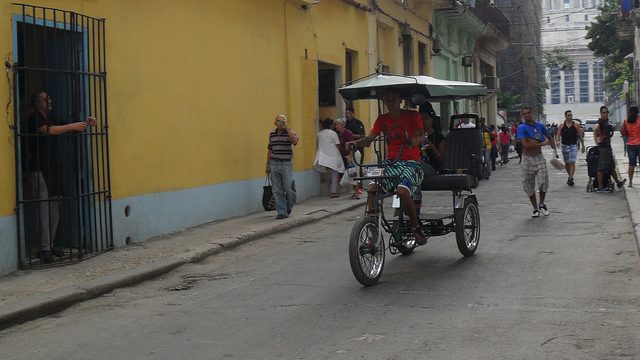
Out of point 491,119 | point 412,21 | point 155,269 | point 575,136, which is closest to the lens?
point 155,269

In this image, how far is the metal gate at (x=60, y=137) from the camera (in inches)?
339

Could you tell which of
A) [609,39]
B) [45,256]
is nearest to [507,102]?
[609,39]

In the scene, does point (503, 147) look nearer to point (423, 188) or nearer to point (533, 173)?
point (533, 173)

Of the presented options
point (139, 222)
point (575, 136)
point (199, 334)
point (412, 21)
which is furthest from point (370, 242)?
point (412, 21)

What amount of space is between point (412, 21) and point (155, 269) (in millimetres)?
17067

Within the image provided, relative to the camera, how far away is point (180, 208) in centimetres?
1139

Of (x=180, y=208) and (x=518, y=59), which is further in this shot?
(x=518, y=59)

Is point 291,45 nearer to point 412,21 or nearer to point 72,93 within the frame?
point 72,93

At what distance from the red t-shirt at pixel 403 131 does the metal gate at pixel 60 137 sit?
11.2ft

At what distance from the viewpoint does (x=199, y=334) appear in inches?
237

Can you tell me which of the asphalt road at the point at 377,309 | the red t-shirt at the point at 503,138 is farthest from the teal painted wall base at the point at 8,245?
the red t-shirt at the point at 503,138

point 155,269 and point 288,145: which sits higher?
point 288,145

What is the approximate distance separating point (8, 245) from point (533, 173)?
7716mm

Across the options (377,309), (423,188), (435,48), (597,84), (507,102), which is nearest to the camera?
(377,309)
